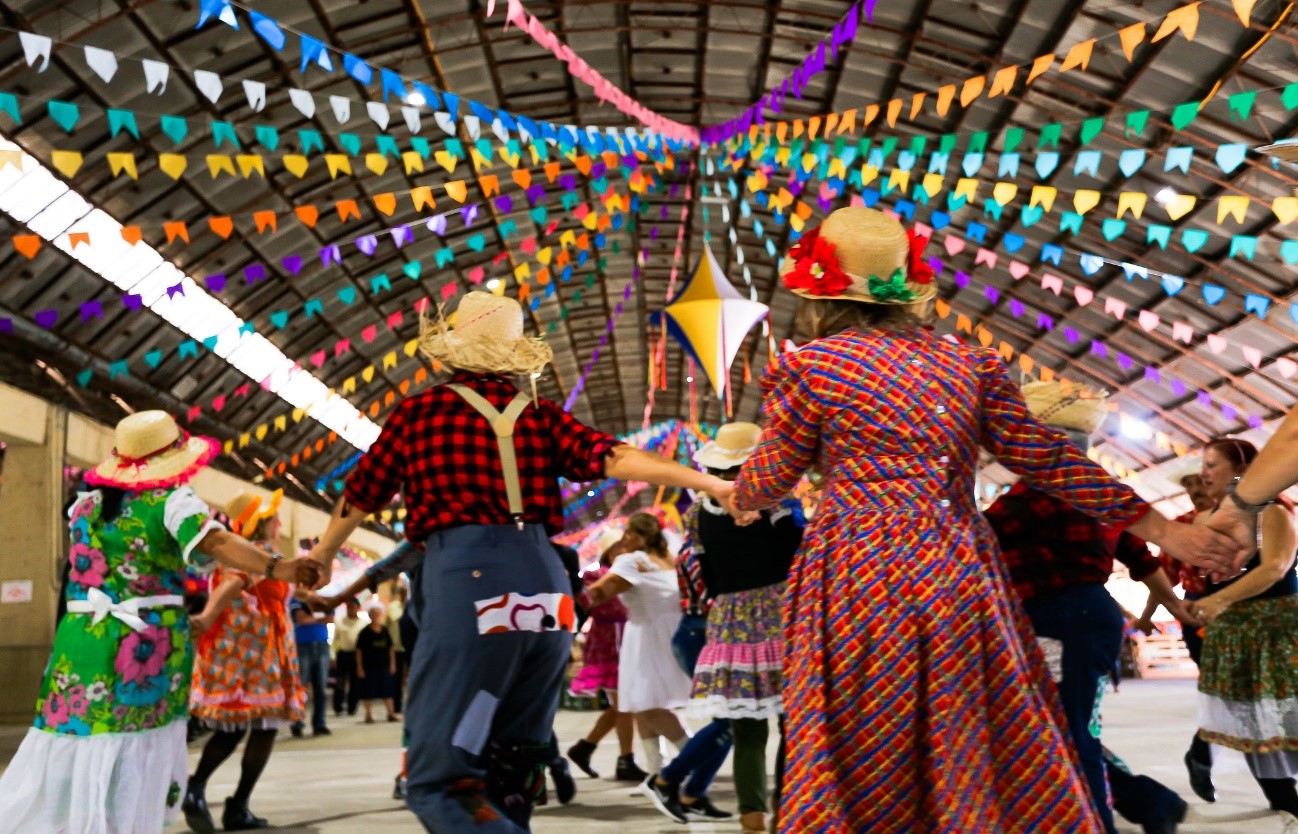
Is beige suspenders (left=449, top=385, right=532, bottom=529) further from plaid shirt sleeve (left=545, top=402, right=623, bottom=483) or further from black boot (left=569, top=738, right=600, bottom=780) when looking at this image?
black boot (left=569, top=738, right=600, bottom=780)

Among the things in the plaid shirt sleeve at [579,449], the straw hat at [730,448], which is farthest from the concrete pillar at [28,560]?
the plaid shirt sleeve at [579,449]

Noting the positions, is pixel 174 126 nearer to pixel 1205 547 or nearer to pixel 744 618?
pixel 744 618

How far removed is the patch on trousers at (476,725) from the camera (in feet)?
9.77

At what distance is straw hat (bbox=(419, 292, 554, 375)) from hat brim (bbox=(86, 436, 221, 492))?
0.92 metres

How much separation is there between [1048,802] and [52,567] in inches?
658

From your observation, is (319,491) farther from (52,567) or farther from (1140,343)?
(1140,343)

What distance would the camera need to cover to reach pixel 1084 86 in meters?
14.4

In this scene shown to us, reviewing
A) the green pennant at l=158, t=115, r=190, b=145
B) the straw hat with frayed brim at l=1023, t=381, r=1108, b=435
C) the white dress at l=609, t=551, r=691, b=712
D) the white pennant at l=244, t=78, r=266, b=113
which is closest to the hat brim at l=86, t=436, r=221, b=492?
the straw hat with frayed brim at l=1023, t=381, r=1108, b=435

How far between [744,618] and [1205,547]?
8.49 feet

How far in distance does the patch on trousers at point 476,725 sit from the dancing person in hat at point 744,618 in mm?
1951

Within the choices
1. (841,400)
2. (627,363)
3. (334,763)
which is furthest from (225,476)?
(841,400)

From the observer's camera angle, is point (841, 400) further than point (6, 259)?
No

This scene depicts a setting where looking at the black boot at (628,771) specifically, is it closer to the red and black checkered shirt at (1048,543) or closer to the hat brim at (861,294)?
the red and black checkered shirt at (1048,543)

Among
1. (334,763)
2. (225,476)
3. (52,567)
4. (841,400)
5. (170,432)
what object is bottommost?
(334,763)
